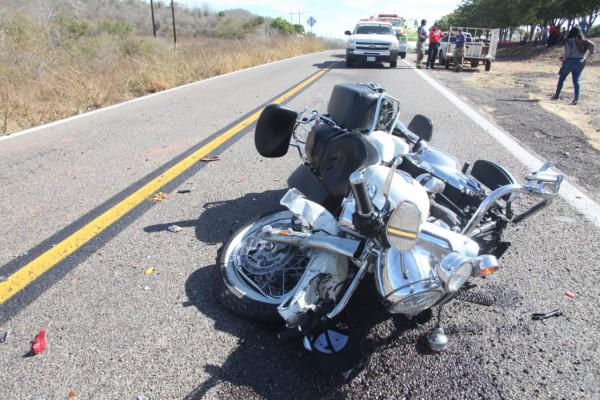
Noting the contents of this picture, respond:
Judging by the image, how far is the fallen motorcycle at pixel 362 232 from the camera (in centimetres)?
190

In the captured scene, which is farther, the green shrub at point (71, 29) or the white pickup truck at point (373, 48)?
the green shrub at point (71, 29)

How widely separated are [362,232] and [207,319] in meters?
1.15

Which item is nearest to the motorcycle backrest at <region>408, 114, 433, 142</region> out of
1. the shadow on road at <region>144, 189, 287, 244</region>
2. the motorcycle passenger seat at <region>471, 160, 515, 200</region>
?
the motorcycle passenger seat at <region>471, 160, 515, 200</region>

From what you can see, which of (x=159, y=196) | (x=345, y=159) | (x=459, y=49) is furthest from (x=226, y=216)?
(x=459, y=49)

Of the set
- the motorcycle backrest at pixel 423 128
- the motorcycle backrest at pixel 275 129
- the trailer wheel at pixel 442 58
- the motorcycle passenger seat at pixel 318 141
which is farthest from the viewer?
the trailer wheel at pixel 442 58

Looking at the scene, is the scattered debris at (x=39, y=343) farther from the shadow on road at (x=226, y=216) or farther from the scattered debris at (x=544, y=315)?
the scattered debris at (x=544, y=315)

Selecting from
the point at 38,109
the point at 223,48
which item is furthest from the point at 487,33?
the point at 38,109

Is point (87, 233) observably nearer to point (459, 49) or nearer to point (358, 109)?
point (358, 109)

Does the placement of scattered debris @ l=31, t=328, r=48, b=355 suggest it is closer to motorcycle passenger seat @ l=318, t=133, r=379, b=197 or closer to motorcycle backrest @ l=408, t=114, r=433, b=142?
motorcycle passenger seat @ l=318, t=133, r=379, b=197

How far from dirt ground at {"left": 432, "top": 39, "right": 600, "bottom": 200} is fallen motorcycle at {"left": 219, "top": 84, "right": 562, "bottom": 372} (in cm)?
237

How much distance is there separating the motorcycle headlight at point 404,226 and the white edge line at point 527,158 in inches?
111

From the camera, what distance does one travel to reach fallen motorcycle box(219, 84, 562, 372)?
190 centimetres

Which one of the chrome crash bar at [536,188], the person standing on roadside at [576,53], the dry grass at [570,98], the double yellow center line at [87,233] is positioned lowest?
the double yellow center line at [87,233]

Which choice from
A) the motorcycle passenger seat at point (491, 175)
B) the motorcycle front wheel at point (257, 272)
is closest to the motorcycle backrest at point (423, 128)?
the motorcycle passenger seat at point (491, 175)
